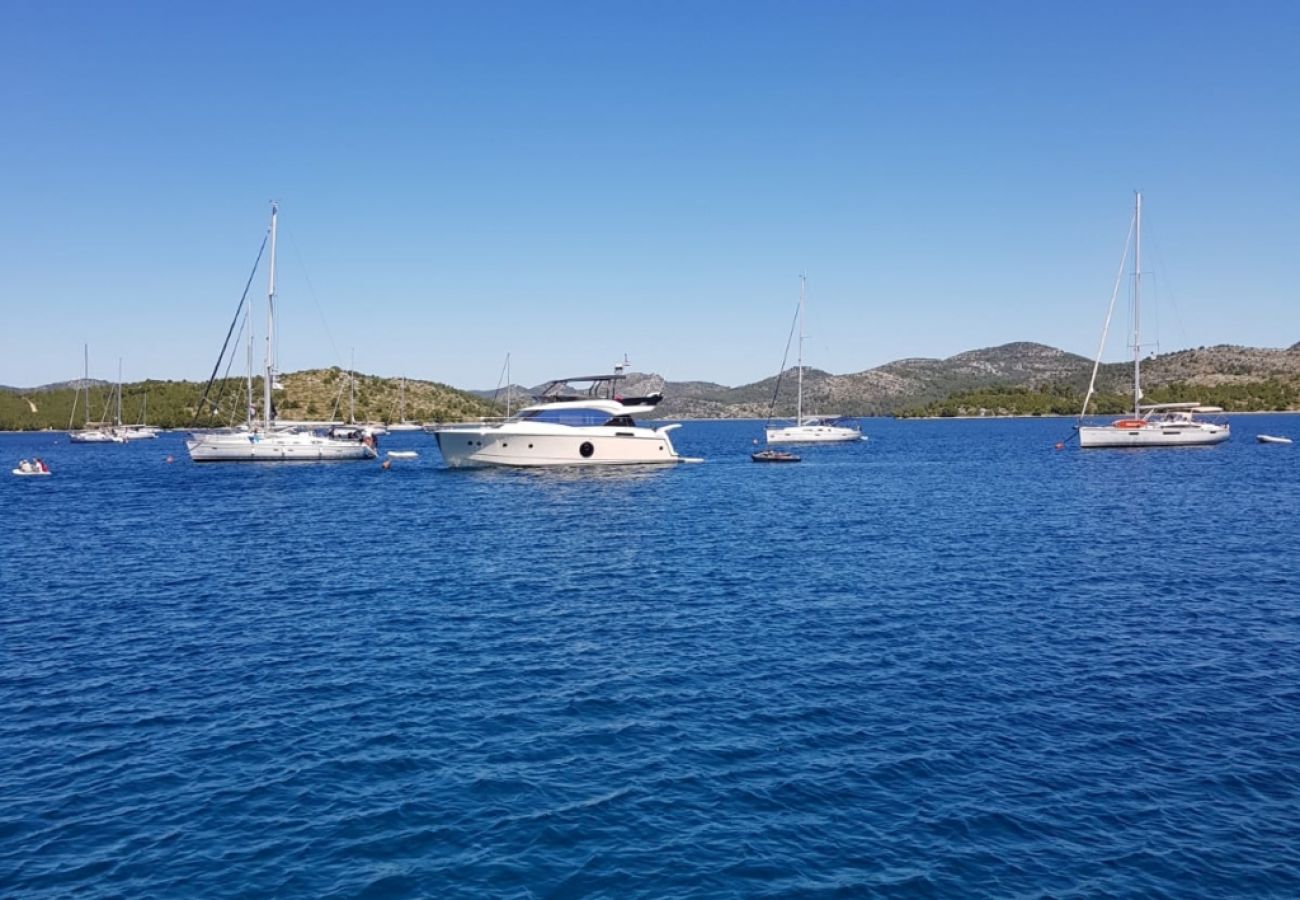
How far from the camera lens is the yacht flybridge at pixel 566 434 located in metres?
79.1

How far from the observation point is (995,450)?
122188 millimetres

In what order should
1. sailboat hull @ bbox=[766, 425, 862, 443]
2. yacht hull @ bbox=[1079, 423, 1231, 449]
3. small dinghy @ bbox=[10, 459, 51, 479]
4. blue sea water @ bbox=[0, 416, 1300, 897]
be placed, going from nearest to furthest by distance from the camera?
blue sea water @ bbox=[0, 416, 1300, 897]
small dinghy @ bbox=[10, 459, 51, 479]
yacht hull @ bbox=[1079, 423, 1231, 449]
sailboat hull @ bbox=[766, 425, 862, 443]

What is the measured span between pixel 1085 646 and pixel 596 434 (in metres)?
60.4

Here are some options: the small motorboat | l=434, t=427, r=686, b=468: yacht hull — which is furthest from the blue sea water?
the small motorboat

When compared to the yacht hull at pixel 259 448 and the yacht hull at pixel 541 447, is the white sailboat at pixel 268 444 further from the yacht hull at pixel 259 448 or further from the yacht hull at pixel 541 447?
the yacht hull at pixel 541 447

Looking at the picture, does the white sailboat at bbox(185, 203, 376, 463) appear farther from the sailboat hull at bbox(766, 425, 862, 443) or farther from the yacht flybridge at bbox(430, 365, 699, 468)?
the sailboat hull at bbox(766, 425, 862, 443)

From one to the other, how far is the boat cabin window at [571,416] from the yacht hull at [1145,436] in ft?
202

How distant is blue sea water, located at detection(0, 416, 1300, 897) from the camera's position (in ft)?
40.8

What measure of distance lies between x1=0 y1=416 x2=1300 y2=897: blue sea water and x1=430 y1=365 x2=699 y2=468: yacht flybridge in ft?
120

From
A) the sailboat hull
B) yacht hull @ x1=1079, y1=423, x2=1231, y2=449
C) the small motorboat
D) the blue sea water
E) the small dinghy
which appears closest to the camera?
the blue sea water

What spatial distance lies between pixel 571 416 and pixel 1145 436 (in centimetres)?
7286

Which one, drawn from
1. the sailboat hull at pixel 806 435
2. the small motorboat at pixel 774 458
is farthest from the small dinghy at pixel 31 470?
the sailboat hull at pixel 806 435

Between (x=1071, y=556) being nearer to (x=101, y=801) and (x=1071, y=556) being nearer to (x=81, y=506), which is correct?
(x=101, y=801)

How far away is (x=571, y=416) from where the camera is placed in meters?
80.6
